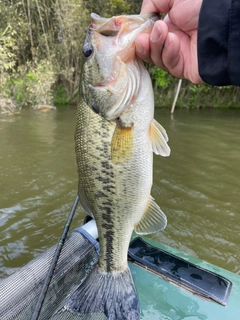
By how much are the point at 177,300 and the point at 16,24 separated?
16.1 m

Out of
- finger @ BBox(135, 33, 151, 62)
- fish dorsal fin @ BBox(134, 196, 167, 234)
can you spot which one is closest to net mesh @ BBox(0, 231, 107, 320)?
fish dorsal fin @ BBox(134, 196, 167, 234)

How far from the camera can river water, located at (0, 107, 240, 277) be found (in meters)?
4.17

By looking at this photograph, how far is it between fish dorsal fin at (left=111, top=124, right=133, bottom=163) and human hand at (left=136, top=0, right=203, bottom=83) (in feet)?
1.26

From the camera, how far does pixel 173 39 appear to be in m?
1.54

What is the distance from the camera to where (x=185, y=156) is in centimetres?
753

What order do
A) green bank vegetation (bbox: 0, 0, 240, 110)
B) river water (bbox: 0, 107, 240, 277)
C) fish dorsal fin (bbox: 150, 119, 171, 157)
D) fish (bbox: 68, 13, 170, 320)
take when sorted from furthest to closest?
1. green bank vegetation (bbox: 0, 0, 240, 110)
2. river water (bbox: 0, 107, 240, 277)
3. fish dorsal fin (bbox: 150, 119, 171, 157)
4. fish (bbox: 68, 13, 170, 320)

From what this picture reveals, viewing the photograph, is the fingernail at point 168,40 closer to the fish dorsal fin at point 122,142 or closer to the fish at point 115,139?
the fish at point 115,139

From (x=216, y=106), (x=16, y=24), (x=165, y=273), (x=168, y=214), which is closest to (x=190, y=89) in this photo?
(x=216, y=106)

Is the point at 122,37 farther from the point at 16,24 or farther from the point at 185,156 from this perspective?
the point at 16,24

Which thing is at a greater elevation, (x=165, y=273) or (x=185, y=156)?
(x=165, y=273)

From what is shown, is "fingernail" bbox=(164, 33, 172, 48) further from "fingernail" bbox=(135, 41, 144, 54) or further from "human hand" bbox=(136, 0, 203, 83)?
"fingernail" bbox=(135, 41, 144, 54)

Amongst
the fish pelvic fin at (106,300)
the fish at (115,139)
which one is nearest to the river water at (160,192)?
the fish pelvic fin at (106,300)

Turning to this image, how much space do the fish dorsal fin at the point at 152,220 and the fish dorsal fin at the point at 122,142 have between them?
1.20 ft

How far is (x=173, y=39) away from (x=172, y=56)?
0.11 meters
